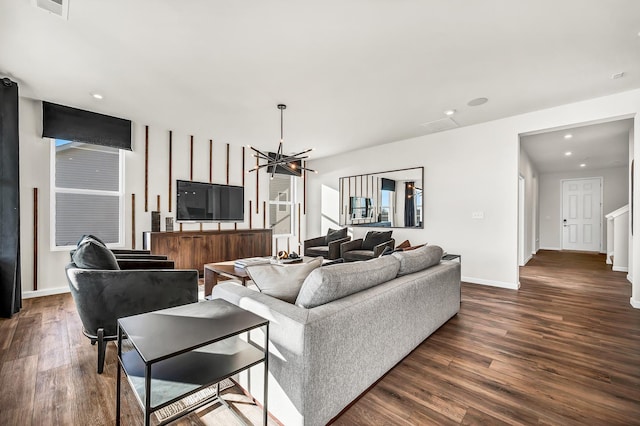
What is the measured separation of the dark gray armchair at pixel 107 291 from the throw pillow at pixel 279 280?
41.7 inches

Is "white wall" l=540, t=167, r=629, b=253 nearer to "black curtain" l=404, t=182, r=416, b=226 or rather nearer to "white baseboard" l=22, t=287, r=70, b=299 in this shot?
"black curtain" l=404, t=182, r=416, b=226

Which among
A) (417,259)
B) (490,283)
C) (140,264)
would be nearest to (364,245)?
(490,283)

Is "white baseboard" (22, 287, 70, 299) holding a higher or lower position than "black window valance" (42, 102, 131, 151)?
lower

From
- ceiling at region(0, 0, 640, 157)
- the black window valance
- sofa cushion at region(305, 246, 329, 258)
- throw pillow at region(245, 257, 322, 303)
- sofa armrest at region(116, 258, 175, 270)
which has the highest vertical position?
ceiling at region(0, 0, 640, 157)

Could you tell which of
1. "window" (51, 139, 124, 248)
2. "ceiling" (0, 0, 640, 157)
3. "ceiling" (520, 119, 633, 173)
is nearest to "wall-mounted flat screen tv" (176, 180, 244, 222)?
"window" (51, 139, 124, 248)

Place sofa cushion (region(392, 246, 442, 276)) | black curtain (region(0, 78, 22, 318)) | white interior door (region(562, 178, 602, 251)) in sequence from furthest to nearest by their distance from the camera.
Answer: white interior door (region(562, 178, 602, 251))
black curtain (region(0, 78, 22, 318))
sofa cushion (region(392, 246, 442, 276))

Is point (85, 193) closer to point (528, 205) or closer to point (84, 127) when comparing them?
point (84, 127)

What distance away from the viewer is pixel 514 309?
3287 millimetres

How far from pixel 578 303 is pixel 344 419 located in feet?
12.0

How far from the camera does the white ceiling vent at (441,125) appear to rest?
14.5 feet

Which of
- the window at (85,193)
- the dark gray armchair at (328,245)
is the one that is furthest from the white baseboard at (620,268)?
the window at (85,193)

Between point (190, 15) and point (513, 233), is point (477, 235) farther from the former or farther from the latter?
point (190, 15)

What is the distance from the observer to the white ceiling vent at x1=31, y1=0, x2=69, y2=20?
198cm

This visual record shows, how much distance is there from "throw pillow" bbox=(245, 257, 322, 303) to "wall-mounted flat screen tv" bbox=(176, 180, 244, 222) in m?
3.93
